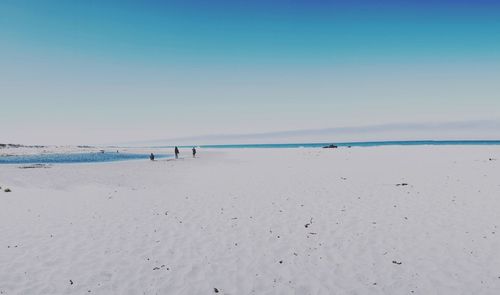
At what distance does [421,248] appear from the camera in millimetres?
10148

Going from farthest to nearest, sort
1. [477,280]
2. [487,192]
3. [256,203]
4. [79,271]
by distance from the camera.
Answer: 1. [487,192]
2. [256,203]
3. [79,271]
4. [477,280]

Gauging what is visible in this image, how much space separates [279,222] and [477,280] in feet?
21.9

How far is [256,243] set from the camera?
11.0 metres

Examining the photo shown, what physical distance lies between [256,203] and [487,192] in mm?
12014

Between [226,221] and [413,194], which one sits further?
[413,194]

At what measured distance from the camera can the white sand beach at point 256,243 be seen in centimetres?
813

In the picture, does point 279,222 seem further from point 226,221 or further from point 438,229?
point 438,229

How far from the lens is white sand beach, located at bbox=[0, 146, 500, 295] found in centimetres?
813

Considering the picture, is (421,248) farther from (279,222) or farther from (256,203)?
(256,203)

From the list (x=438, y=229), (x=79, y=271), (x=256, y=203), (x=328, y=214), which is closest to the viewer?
(x=79, y=271)

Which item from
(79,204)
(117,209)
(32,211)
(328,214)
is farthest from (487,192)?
(32,211)

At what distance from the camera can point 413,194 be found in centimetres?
1836

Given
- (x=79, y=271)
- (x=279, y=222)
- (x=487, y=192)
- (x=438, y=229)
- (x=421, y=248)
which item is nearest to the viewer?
(x=79, y=271)

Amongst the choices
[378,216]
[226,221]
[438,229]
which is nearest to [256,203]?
[226,221]
